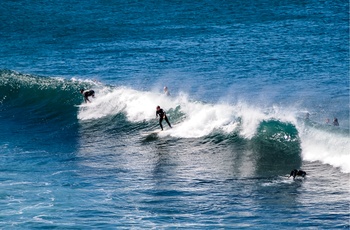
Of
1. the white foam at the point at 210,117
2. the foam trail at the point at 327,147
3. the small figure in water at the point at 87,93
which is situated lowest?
the foam trail at the point at 327,147

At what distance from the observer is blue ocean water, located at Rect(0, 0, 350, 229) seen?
38.2 m

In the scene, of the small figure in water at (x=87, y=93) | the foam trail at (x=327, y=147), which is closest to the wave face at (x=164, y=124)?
the foam trail at (x=327, y=147)

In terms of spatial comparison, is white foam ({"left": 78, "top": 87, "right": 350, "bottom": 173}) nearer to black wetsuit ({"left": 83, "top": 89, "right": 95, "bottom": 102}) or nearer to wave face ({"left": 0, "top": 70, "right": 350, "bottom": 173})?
wave face ({"left": 0, "top": 70, "right": 350, "bottom": 173})

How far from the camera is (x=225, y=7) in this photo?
9256 centimetres

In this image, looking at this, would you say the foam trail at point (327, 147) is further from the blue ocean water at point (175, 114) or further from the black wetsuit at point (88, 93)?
the black wetsuit at point (88, 93)

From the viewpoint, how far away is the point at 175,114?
2154 inches

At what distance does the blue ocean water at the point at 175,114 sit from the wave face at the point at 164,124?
0.12 m

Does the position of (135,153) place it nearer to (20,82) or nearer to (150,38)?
(20,82)

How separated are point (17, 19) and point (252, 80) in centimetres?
3370

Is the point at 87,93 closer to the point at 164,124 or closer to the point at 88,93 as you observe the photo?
the point at 88,93

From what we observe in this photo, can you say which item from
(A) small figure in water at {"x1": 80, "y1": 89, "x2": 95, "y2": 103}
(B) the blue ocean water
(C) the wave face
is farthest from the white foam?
(A) small figure in water at {"x1": 80, "y1": 89, "x2": 95, "y2": 103}

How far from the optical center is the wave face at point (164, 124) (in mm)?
46028

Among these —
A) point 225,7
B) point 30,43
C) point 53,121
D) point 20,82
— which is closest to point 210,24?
point 225,7

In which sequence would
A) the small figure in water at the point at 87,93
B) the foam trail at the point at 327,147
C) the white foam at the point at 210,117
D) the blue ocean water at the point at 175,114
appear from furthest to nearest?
the small figure in water at the point at 87,93 < the white foam at the point at 210,117 < the foam trail at the point at 327,147 < the blue ocean water at the point at 175,114
